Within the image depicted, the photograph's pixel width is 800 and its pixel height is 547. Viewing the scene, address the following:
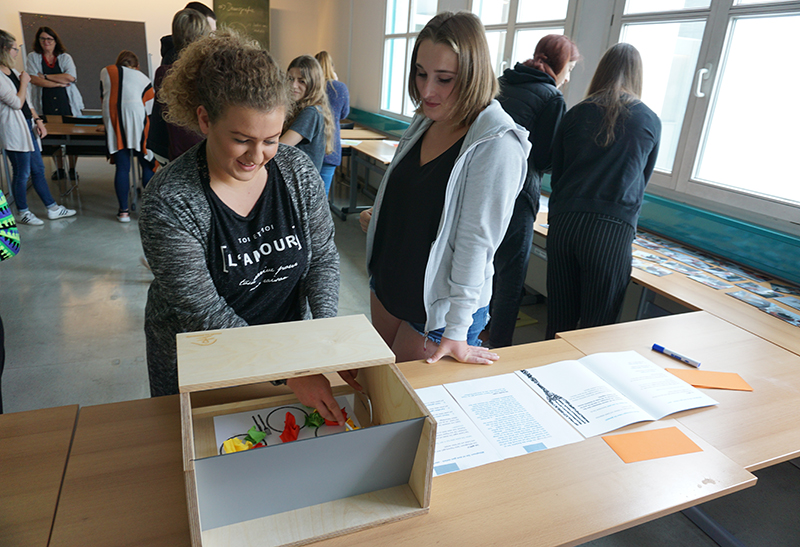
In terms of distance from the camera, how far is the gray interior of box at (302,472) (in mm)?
725

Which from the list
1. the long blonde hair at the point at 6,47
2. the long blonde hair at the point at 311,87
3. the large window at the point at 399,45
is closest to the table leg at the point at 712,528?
the long blonde hair at the point at 311,87

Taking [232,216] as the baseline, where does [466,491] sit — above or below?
below

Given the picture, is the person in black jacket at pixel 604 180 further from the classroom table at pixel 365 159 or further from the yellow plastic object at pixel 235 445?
the classroom table at pixel 365 159

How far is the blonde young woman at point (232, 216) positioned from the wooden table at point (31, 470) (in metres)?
0.27

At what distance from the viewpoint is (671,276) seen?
2170 mm

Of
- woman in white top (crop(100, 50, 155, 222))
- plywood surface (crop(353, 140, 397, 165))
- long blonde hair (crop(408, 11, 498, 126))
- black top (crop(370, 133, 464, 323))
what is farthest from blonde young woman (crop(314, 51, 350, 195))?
long blonde hair (crop(408, 11, 498, 126))

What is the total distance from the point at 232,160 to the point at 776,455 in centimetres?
125

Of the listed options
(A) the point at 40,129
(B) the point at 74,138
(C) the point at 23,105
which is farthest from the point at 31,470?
(B) the point at 74,138

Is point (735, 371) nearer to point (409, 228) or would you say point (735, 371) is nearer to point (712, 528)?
point (712, 528)

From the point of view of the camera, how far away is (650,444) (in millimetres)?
1049

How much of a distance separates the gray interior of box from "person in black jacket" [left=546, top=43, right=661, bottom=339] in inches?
56.2

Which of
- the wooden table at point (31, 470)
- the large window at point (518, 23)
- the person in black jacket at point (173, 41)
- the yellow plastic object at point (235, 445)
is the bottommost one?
the wooden table at point (31, 470)

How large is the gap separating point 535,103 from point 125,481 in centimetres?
206

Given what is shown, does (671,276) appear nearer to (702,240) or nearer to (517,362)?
(702,240)
